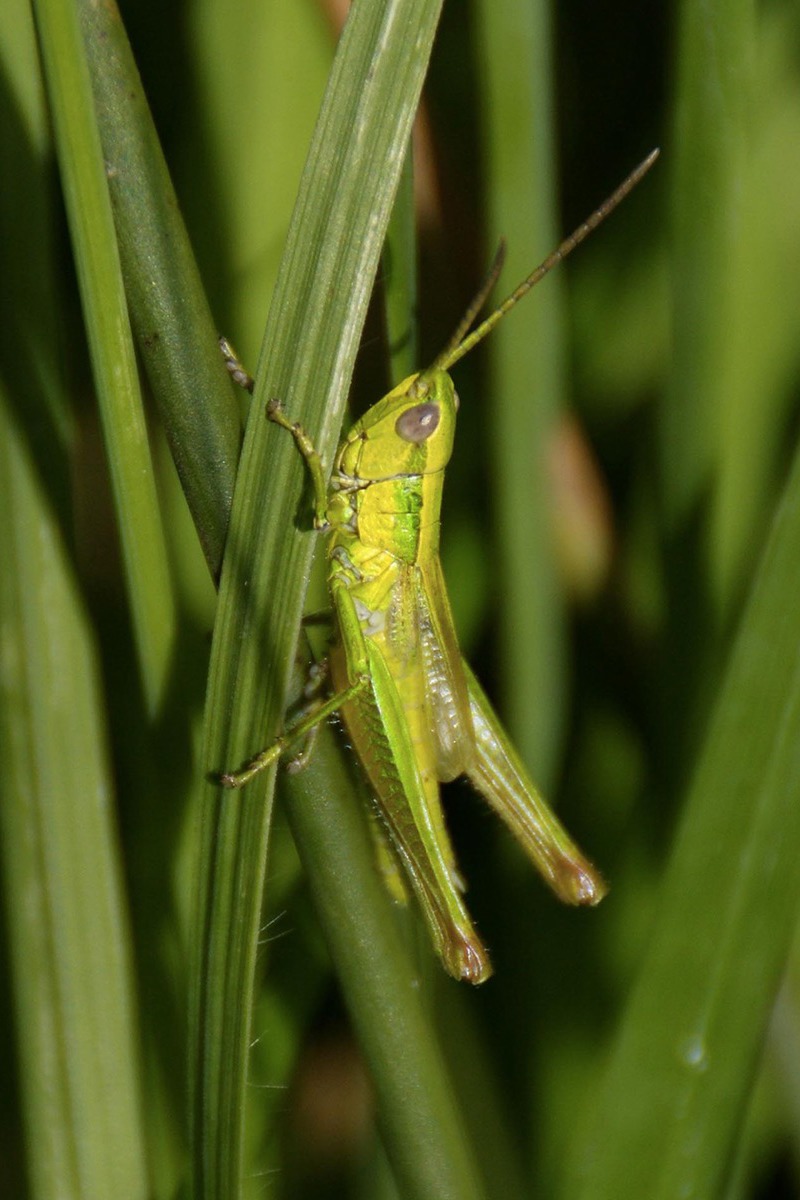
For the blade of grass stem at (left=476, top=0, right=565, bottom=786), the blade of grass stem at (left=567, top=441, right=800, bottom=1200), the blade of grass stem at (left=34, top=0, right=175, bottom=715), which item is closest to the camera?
the blade of grass stem at (left=34, top=0, right=175, bottom=715)

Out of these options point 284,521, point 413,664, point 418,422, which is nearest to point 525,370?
point 418,422

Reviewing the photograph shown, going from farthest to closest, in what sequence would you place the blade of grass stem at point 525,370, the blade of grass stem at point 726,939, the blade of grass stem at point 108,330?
the blade of grass stem at point 525,370, the blade of grass stem at point 726,939, the blade of grass stem at point 108,330

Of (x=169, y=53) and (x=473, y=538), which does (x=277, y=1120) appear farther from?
(x=169, y=53)

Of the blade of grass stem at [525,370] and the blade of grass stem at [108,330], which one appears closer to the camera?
the blade of grass stem at [108,330]

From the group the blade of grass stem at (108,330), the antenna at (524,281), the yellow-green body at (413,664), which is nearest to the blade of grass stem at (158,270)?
the blade of grass stem at (108,330)

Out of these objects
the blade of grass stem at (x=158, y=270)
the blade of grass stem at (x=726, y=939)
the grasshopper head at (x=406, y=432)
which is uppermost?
the blade of grass stem at (x=158, y=270)

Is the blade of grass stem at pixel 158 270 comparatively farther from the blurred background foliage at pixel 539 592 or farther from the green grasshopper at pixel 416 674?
the green grasshopper at pixel 416 674

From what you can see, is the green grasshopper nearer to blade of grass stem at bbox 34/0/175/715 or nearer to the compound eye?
the compound eye

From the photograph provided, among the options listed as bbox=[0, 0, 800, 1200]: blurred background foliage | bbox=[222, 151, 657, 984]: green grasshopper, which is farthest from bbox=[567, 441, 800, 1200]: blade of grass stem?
bbox=[222, 151, 657, 984]: green grasshopper
